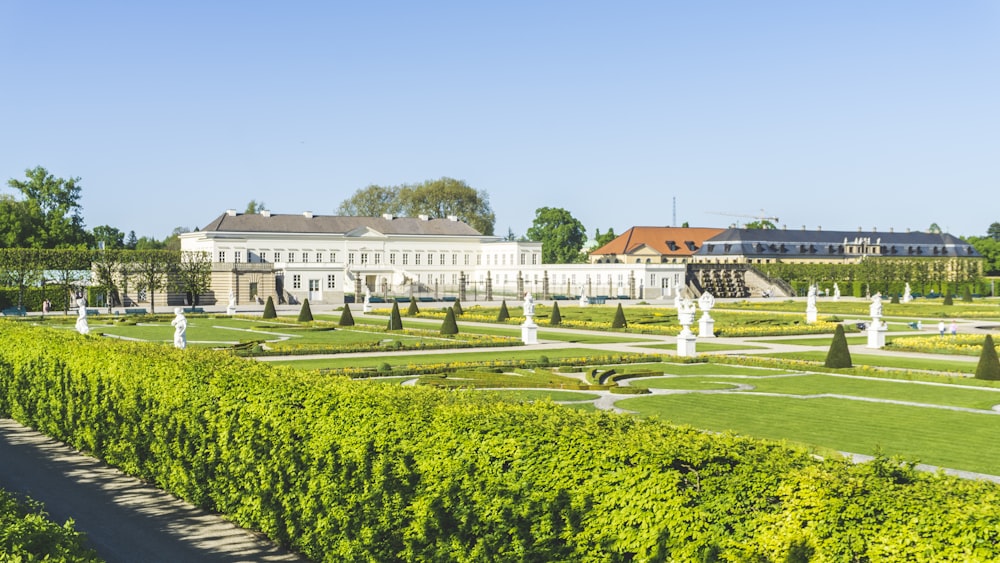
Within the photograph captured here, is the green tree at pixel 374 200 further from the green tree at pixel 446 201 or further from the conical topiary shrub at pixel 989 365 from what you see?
the conical topiary shrub at pixel 989 365

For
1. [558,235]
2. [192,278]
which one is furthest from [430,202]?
[192,278]

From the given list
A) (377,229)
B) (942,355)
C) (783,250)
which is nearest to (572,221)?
(783,250)

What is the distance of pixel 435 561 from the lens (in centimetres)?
867

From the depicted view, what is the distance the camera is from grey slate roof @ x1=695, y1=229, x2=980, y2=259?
11875cm

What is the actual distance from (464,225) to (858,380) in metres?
88.2

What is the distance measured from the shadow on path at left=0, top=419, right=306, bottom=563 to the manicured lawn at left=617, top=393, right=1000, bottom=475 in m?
6.14

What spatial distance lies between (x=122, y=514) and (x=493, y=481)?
20.3ft

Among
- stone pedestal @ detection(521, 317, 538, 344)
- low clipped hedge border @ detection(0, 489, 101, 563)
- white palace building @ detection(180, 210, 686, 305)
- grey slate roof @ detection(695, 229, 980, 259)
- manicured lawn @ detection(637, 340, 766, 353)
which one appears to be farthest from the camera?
grey slate roof @ detection(695, 229, 980, 259)

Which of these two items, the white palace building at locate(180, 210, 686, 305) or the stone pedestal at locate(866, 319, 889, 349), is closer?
the stone pedestal at locate(866, 319, 889, 349)

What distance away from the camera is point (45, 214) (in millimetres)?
94125

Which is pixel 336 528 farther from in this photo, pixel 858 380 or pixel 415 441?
pixel 858 380

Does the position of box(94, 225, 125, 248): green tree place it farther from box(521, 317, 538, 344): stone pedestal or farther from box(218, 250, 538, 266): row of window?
box(521, 317, 538, 344): stone pedestal

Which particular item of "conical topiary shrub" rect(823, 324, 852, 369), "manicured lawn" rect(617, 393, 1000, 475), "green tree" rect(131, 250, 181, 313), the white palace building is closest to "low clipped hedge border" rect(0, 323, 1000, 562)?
"manicured lawn" rect(617, 393, 1000, 475)

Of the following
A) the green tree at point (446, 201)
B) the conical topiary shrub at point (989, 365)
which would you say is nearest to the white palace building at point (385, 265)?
the green tree at point (446, 201)
